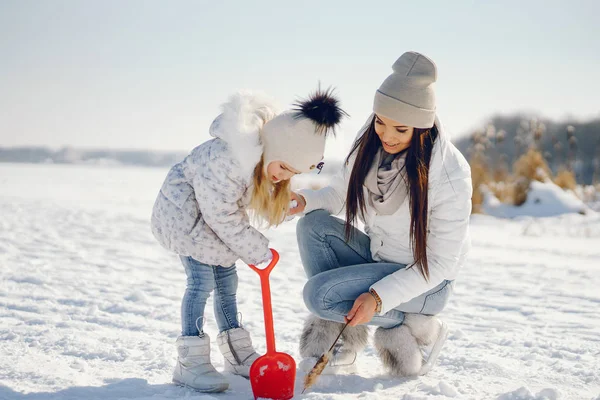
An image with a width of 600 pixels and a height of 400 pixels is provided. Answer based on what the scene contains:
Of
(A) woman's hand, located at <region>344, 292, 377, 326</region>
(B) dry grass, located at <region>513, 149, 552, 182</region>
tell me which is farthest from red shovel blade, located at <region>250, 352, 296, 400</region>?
(B) dry grass, located at <region>513, 149, 552, 182</region>

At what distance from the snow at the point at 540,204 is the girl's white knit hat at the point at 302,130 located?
5380mm

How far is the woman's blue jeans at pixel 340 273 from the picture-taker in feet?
6.43

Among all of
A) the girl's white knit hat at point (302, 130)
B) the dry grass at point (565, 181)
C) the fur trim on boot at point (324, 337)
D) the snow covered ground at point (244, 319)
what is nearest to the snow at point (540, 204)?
the dry grass at point (565, 181)

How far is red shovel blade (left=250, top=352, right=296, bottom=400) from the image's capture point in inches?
68.2

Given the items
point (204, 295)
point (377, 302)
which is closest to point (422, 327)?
point (377, 302)

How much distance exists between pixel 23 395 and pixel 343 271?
1082mm

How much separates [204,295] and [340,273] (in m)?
0.48

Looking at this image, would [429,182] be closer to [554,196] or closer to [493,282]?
[493,282]

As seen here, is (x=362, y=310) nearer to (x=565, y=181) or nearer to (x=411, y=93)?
(x=411, y=93)

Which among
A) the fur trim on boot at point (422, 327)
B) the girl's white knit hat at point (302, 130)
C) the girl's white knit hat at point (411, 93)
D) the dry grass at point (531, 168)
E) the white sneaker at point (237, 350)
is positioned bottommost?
the white sneaker at point (237, 350)

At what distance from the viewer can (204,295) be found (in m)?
1.98

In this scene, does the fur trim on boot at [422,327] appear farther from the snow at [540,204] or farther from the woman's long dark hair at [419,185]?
the snow at [540,204]

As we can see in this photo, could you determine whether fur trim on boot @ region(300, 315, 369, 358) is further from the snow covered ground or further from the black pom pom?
the black pom pom

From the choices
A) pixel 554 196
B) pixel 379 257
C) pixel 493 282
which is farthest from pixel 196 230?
pixel 554 196
